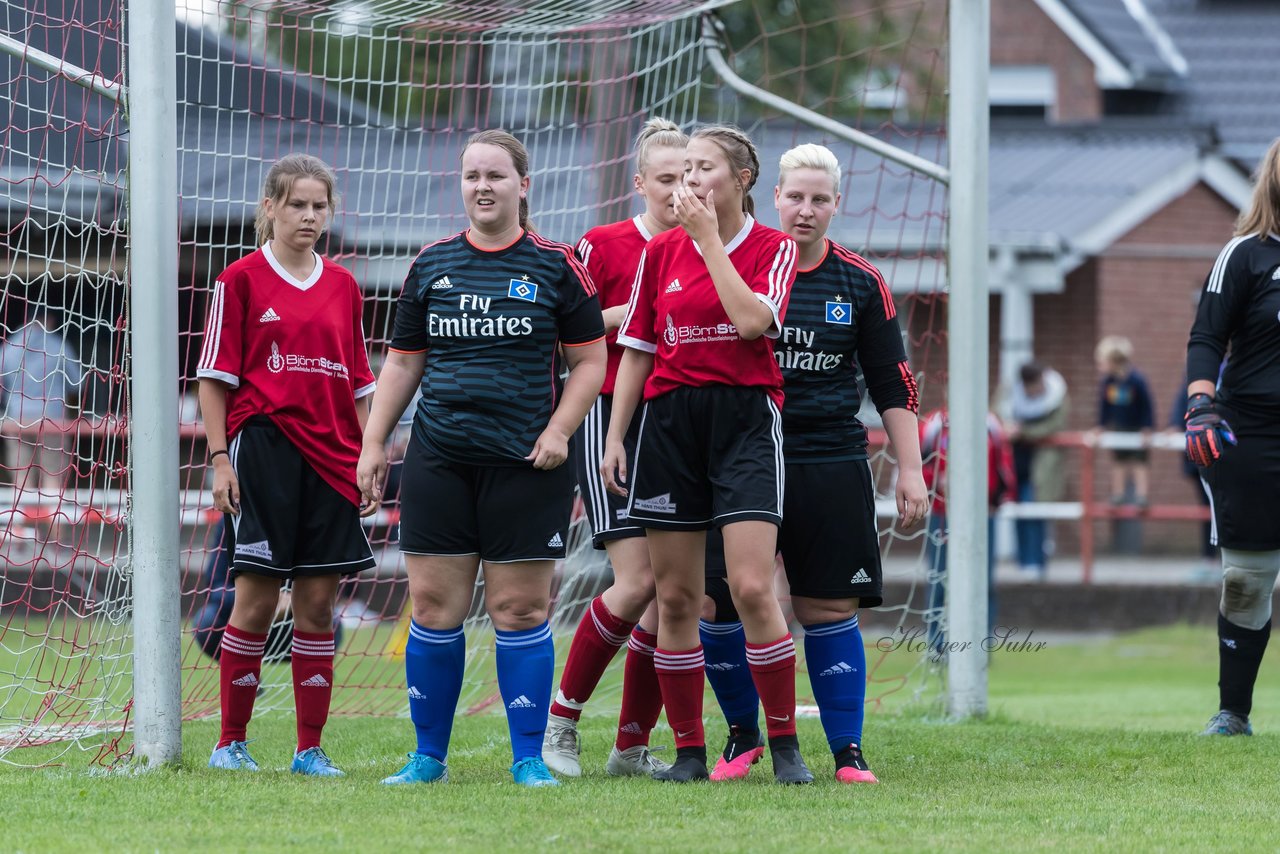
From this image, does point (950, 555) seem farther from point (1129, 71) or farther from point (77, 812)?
point (1129, 71)

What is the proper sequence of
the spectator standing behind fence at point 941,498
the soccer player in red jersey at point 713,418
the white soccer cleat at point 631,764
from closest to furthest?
the soccer player in red jersey at point 713,418, the white soccer cleat at point 631,764, the spectator standing behind fence at point 941,498

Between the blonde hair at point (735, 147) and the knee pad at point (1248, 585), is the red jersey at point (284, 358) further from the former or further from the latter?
the knee pad at point (1248, 585)

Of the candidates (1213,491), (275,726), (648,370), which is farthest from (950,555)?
(275,726)

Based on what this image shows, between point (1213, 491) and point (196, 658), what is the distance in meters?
4.41

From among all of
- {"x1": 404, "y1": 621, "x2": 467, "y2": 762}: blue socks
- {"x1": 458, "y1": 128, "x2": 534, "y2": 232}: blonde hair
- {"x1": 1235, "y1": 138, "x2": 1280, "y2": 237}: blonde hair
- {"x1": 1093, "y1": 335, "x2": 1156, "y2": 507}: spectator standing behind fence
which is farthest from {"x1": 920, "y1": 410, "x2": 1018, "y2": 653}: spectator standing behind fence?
{"x1": 1093, "y1": 335, "x2": 1156, "y2": 507}: spectator standing behind fence

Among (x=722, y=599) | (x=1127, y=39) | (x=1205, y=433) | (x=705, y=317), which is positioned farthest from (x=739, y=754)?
(x=1127, y=39)

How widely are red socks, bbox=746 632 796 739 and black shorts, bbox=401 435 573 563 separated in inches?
26.2

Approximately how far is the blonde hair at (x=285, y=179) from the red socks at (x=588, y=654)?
1.58 metres

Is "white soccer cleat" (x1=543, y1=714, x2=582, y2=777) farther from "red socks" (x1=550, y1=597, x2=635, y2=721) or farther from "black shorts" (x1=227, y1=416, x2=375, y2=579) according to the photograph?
"black shorts" (x1=227, y1=416, x2=375, y2=579)

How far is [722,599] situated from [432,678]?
38.6 inches

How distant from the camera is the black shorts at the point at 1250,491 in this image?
611 cm

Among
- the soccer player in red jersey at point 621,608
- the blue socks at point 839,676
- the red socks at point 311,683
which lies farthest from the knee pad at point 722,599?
the red socks at point 311,683

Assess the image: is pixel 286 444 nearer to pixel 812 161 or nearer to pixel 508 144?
pixel 508 144

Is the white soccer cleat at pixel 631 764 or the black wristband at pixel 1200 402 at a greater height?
the black wristband at pixel 1200 402
